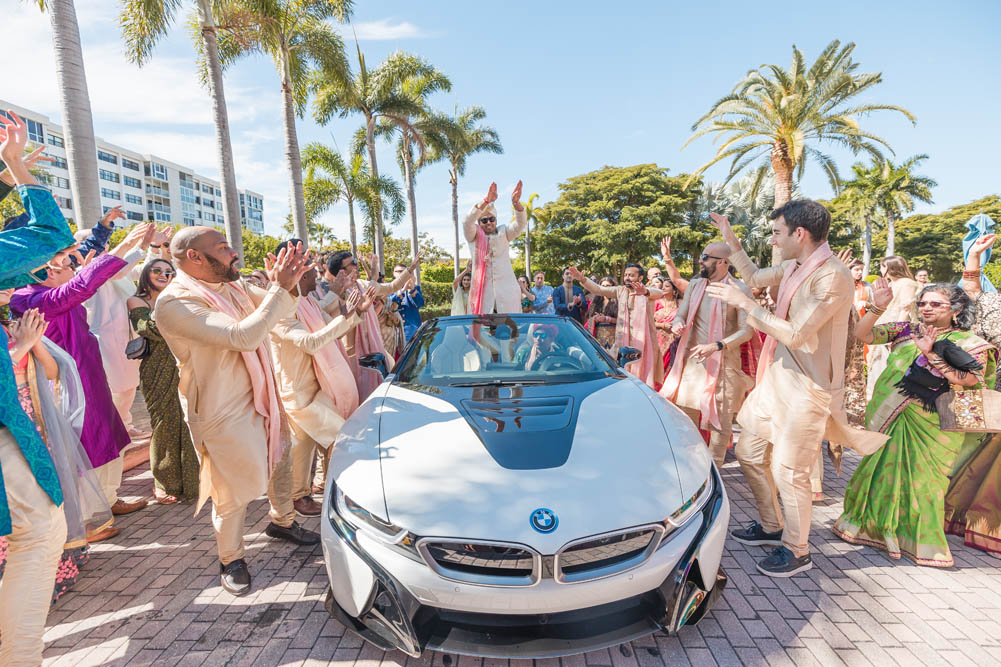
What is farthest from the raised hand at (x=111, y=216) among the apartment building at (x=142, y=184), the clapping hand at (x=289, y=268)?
the apartment building at (x=142, y=184)

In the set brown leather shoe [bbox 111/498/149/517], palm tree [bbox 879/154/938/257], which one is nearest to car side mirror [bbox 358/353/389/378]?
brown leather shoe [bbox 111/498/149/517]

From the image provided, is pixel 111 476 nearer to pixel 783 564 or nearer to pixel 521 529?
pixel 521 529

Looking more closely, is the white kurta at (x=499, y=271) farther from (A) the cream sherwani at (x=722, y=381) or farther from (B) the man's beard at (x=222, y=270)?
(B) the man's beard at (x=222, y=270)

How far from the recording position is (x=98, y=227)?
10.7 ft

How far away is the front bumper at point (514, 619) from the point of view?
5.78 ft

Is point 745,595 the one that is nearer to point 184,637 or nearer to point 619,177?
point 184,637

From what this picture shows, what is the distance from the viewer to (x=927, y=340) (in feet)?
9.07

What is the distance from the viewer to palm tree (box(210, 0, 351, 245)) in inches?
466

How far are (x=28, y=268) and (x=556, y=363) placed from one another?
2.53 meters

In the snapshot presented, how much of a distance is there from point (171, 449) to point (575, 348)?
3306 millimetres

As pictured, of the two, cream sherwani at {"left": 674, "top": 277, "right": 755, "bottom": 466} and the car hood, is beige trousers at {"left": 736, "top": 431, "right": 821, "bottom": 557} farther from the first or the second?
cream sherwani at {"left": 674, "top": 277, "right": 755, "bottom": 466}

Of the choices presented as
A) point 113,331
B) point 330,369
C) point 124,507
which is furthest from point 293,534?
point 113,331

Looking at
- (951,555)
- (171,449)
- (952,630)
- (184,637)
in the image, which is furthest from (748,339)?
(171,449)

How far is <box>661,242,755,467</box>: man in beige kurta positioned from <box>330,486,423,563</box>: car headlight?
2788 millimetres
